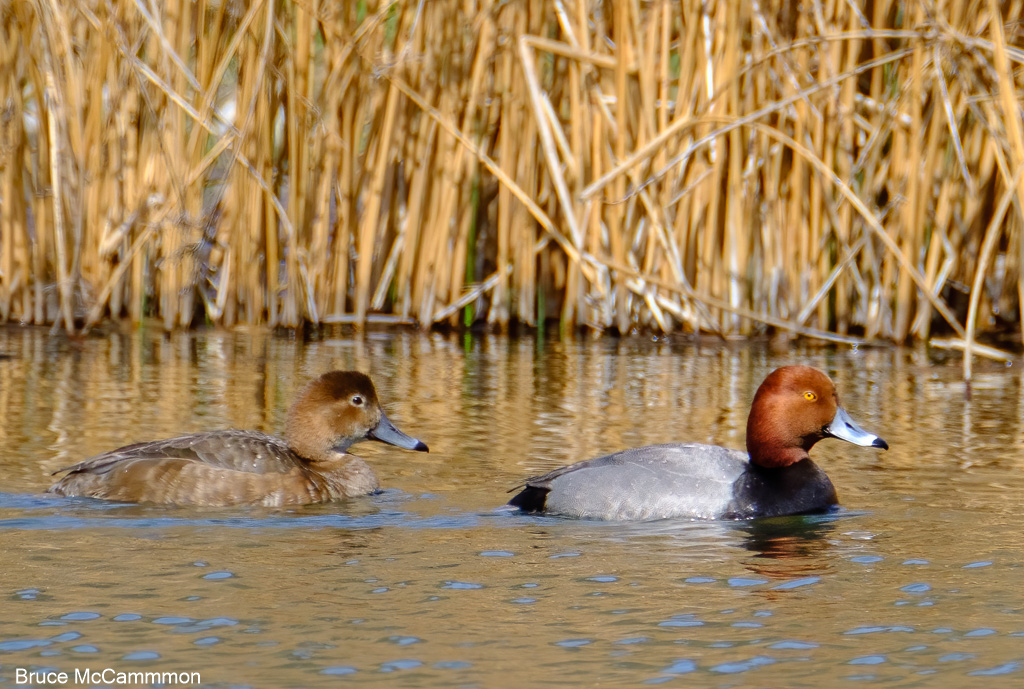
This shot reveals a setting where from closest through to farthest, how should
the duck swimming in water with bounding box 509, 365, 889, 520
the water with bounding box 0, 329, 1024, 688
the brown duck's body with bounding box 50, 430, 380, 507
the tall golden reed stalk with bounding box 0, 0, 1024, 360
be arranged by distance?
1. the water with bounding box 0, 329, 1024, 688
2. the duck swimming in water with bounding box 509, 365, 889, 520
3. the brown duck's body with bounding box 50, 430, 380, 507
4. the tall golden reed stalk with bounding box 0, 0, 1024, 360

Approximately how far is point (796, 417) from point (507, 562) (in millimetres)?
1683

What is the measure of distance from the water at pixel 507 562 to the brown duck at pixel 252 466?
0.12 m

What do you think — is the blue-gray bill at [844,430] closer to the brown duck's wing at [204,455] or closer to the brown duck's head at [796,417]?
the brown duck's head at [796,417]

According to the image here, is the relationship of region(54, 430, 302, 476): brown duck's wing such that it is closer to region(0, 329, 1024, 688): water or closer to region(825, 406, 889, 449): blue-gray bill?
region(0, 329, 1024, 688): water

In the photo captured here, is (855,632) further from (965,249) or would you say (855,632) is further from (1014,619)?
(965,249)

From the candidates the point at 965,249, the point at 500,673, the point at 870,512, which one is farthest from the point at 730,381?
the point at 500,673

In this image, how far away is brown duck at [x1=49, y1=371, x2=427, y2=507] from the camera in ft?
19.5

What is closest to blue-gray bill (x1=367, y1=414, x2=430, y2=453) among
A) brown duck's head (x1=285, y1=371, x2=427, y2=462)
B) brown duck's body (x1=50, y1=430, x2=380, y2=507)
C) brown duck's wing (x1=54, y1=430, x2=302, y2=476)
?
brown duck's head (x1=285, y1=371, x2=427, y2=462)

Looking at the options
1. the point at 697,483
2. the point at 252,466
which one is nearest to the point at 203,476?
the point at 252,466

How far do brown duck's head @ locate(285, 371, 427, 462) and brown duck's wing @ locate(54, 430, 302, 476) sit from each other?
1.14 feet

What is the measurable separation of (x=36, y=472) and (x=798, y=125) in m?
5.48

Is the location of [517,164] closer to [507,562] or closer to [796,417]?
[796,417]

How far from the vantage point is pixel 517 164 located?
10.5m

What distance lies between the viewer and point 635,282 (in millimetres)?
10344
